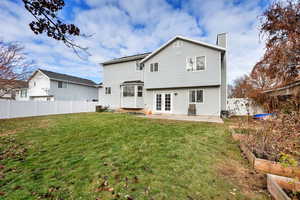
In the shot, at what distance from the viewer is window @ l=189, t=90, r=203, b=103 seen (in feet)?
37.0

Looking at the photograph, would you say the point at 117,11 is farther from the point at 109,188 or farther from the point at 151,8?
the point at 109,188

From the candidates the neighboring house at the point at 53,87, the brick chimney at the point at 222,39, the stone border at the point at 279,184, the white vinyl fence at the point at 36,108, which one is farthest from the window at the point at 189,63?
the neighboring house at the point at 53,87

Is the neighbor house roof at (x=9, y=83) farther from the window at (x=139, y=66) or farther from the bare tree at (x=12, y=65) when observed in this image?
the window at (x=139, y=66)

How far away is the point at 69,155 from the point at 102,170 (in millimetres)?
1547

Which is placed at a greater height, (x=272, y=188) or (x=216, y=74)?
(x=216, y=74)

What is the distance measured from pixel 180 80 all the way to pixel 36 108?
14655 mm

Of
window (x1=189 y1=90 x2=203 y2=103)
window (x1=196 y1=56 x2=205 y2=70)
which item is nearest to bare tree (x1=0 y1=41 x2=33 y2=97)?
window (x1=196 y1=56 x2=205 y2=70)

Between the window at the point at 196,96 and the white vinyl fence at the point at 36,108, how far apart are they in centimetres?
1389

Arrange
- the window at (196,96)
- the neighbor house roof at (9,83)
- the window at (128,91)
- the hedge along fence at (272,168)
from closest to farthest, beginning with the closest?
1. the hedge along fence at (272,168)
2. the neighbor house roof at (9,83)
3. the window at (196,96)
4. the window at (128,91)

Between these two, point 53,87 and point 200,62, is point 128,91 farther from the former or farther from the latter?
point 53,87

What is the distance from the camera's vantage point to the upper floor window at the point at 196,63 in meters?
11.1

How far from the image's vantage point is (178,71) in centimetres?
1188

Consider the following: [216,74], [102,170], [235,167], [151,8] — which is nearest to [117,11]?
[151,8]

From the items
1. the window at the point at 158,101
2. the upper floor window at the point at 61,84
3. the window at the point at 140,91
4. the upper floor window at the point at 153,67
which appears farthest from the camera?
the upper floor window at the point at 61,84
